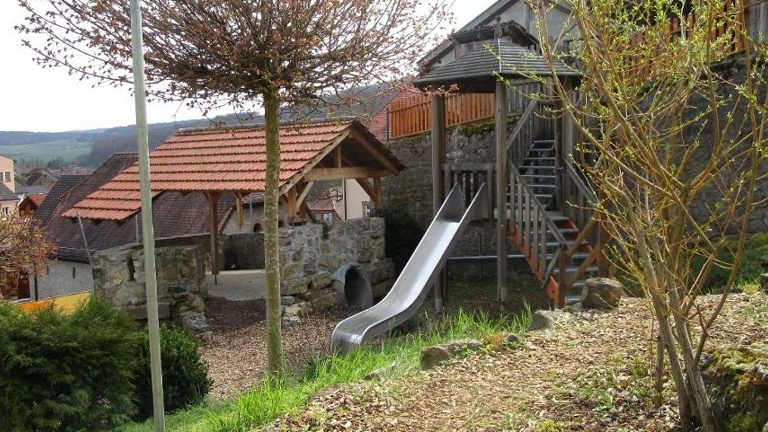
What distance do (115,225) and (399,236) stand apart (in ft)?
43.1

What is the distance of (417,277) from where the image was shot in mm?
9688

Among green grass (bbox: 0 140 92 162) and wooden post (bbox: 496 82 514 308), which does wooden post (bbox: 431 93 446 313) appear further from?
green grass (bbox: 0 140 92 162)

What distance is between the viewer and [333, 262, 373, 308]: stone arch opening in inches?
481

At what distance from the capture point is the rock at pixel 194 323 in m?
10.5

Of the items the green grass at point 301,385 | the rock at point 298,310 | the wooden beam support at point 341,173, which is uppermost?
the wooden beam support at point 341,173

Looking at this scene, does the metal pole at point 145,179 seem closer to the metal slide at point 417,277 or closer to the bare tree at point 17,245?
the metal slide at point 417,277

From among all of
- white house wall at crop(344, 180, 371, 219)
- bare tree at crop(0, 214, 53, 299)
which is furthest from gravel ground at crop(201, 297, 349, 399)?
white house wall at crop(344, 180, 371, 219)

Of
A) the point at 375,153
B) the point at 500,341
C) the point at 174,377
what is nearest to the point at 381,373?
the point at 500,341

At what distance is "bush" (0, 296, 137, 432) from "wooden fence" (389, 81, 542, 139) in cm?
874

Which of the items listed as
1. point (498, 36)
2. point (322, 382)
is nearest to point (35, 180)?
point (498, 36)

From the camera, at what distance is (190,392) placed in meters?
7.28

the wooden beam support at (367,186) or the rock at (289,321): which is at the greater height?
the wooden beam support at (367,186)

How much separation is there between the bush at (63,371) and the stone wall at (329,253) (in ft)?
16.4

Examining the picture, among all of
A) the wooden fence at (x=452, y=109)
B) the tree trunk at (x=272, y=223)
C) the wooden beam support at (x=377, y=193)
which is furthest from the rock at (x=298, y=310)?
the wooden fence at (x=452, y=109)
